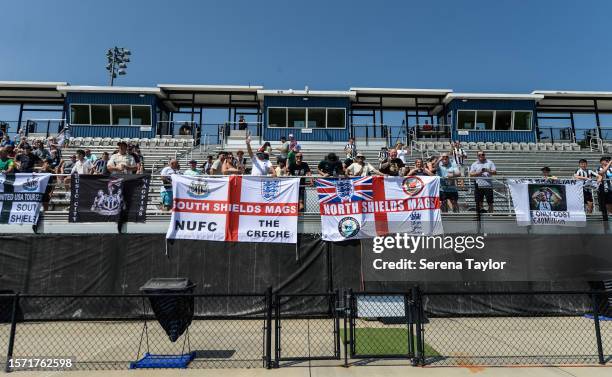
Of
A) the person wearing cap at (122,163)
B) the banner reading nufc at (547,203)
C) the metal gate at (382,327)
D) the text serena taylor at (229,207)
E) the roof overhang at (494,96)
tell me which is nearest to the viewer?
the metal gate at (382,327)

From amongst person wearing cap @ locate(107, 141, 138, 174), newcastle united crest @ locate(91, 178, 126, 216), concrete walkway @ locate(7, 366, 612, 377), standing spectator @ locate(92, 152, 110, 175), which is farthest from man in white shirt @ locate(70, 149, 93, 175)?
concrete walkway @ locate(7, 366, 612, 377)

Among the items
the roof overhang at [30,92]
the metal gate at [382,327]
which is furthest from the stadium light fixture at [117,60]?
the metal gate at [382,327]

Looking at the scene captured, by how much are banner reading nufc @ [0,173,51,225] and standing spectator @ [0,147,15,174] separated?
1191mm

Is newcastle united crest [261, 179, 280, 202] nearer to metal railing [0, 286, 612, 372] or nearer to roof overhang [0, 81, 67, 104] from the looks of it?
metal railing [0, 286, 612, 372]

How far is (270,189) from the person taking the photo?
29.1 ft

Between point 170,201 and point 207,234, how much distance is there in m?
1.23

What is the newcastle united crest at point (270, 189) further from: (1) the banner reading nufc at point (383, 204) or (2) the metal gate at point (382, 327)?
(2) the metal gate at point (382, 327)

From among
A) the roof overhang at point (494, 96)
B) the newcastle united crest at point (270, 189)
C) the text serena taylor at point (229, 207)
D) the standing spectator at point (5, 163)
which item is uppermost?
the roof overhang at point (494, 96)

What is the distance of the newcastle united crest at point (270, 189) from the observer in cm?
885

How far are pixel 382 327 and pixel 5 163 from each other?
963 cm

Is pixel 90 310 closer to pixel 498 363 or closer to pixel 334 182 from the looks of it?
pixel 334 182

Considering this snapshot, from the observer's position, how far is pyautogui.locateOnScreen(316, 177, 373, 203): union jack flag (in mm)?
8898

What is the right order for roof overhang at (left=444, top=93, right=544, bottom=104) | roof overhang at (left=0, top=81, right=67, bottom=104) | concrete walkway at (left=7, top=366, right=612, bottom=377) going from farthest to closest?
roof overhang at (left=444, top=93, right=544, bottom=104) → roof overhang at (left=0, top=81, right=67, bottom=104) → concrete walkway at (left=7, top=366, right=612, bottom=377)

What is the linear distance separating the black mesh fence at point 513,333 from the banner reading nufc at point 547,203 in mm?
1859
